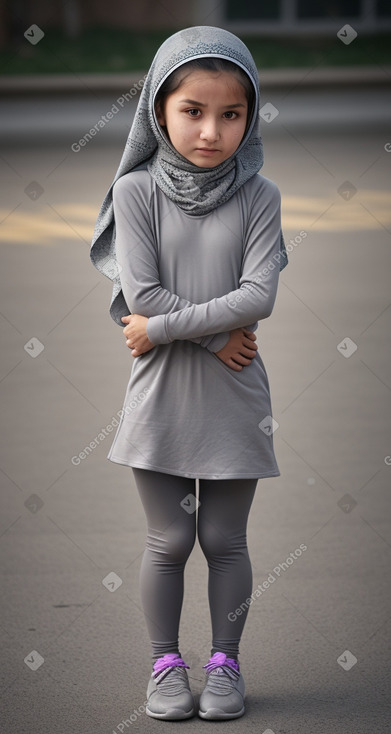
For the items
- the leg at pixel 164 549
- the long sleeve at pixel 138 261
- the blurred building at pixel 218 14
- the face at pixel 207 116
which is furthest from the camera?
the blurred building at pixel 218 14

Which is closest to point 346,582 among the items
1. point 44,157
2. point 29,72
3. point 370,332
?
point 370,332

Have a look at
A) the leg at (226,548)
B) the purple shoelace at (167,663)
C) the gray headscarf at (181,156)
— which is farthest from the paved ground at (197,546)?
the gray headscarf at (181,156)

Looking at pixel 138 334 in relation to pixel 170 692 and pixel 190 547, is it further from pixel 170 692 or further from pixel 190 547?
pixel 170 692

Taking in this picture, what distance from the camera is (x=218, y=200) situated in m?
2.87

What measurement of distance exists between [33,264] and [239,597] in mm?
5627

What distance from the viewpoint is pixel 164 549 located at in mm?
2982

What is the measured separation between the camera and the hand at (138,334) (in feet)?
9.40

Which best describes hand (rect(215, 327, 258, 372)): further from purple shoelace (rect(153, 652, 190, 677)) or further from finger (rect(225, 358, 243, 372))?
purple shoelace (rect(153, 652, 190, 677))

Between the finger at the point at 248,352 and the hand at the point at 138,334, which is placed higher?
the finger at the point at 248,352

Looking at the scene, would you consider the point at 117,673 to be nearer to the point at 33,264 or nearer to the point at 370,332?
the point at 370,332

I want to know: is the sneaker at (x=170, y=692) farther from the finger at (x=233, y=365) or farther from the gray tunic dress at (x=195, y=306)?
the finger at (x=233, y=365)

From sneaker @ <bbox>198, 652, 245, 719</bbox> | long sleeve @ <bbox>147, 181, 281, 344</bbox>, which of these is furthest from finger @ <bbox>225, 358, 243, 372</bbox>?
sneaker @ <bbox>198, 652, 245, 719</bbox>

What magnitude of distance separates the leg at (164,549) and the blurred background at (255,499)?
9.9 inches

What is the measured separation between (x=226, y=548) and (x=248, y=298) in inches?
26.8
